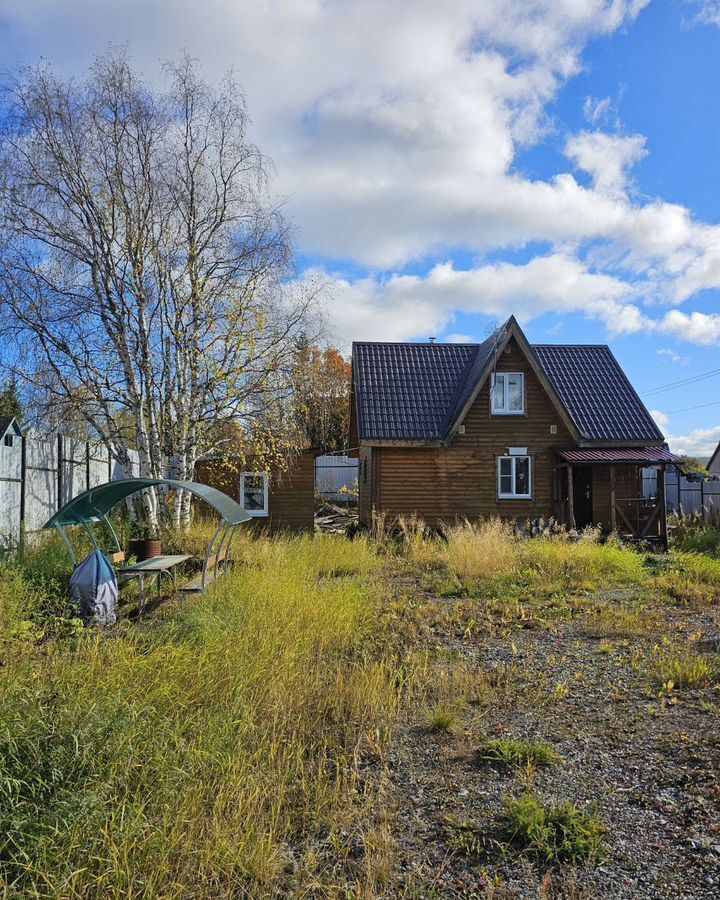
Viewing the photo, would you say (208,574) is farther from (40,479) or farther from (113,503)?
(40,479)

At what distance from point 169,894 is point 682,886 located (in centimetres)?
241

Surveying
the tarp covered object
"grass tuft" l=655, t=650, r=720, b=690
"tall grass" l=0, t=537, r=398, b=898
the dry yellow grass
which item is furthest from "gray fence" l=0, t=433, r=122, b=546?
"grass tuft" l=655, t=650, r=720, b=690

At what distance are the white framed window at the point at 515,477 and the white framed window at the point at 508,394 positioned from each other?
1414 millimetres

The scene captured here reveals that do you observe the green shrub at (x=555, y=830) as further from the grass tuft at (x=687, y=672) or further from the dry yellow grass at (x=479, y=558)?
the dry yellow grass at (x=479, y=558)

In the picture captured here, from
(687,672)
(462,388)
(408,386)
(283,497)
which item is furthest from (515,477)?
(687,672)

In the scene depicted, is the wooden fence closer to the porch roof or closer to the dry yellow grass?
the dry yellow grass

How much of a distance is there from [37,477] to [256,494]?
8.60 m

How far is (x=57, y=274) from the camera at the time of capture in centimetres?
1324

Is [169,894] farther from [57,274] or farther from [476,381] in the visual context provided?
[476,381]

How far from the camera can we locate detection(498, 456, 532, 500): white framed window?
66.6 ft

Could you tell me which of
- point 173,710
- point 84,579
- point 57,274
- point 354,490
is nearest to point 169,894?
point 173,710

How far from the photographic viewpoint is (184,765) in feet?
12.5

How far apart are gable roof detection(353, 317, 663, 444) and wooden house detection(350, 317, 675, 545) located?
5 centimetres

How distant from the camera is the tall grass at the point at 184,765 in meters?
3.10
